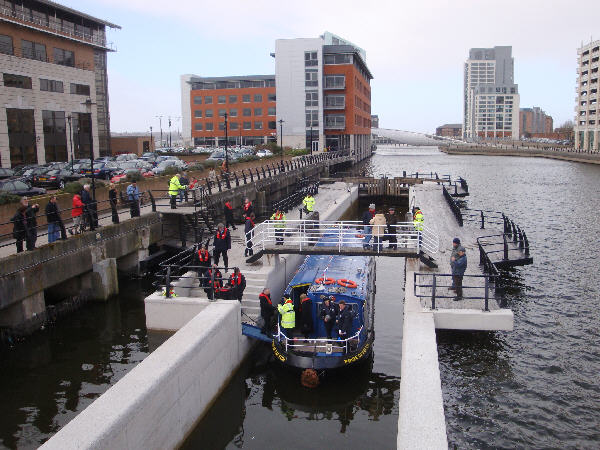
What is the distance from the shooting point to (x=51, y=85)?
5778 centimetres

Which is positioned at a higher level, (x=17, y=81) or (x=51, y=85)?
(x=51, y=85)

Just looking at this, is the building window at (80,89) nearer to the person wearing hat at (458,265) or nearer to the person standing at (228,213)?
the person standing at (228,213)

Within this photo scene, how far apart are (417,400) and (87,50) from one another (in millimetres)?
67036

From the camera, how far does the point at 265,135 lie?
118 metres

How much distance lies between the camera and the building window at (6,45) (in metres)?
53.5

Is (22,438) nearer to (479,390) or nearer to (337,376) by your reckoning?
(337,376)

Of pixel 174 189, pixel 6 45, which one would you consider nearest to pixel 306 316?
pixel 174 189

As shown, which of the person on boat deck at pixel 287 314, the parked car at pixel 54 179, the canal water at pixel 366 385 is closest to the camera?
the canal water at pixel 366 385

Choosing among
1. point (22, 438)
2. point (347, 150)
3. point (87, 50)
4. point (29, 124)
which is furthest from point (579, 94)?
point (22, 438)

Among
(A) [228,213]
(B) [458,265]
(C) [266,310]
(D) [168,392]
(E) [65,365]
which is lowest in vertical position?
(E) [65,365]

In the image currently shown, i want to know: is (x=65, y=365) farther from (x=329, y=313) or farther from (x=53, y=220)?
(x=329, y=313)

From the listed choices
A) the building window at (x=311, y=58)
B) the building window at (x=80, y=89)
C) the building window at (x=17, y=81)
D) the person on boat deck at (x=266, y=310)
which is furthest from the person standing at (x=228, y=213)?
the building window at (x=311, y=58)

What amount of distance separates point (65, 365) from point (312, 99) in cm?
8534

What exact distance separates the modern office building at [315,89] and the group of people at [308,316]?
79.5 meters
